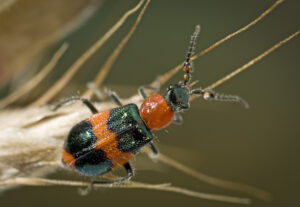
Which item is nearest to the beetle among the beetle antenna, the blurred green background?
the beetle antenna

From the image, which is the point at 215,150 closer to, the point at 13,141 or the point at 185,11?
the point at 185,11

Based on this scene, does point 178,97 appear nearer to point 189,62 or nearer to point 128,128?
point 189,62

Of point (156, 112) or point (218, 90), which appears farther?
point (218, 90)

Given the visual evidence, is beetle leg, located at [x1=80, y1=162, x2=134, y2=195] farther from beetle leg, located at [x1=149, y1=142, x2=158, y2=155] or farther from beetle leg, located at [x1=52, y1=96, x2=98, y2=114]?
beetle leg, located at [x1=52, y1=96, x2=98, y2=114]

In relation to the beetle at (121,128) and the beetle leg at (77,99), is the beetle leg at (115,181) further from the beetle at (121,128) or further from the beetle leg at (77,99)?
the beetle leg at (77,99)

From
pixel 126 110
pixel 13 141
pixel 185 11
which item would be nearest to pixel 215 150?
pixel 126 110

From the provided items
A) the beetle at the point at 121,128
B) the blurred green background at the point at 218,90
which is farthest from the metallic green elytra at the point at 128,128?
the blurred green background at the point at 218,90

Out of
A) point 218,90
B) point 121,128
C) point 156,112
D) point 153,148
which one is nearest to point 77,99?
point 121,128
